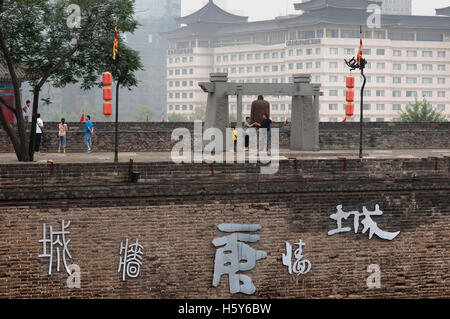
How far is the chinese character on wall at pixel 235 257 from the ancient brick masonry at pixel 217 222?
0.45 feet

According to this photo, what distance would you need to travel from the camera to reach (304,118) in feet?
68.7

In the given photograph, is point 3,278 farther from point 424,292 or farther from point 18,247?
point 424,292

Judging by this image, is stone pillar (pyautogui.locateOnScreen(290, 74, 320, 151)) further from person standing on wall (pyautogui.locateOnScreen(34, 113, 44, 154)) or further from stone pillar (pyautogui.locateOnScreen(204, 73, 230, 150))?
person standing on wall (pyautogui.locateOnScreen(34, 113, 44, 154))

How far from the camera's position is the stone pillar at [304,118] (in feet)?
67.8

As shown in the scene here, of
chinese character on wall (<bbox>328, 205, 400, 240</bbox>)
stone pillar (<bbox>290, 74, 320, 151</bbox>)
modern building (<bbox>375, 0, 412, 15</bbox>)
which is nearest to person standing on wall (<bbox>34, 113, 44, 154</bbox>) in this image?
stone pillar (<bbox>290, 74, 320, 151</bbox>)

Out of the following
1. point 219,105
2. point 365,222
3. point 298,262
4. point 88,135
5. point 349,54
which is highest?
point 349,54

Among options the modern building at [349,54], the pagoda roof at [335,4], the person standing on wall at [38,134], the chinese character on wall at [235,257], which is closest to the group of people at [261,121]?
the person standing on wall at [38,134]

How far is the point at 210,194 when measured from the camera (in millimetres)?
14508

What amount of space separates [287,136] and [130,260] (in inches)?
409

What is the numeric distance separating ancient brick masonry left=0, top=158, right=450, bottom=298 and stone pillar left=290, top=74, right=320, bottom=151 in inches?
202

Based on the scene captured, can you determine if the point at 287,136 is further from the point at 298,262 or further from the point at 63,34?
the point at 298,262
